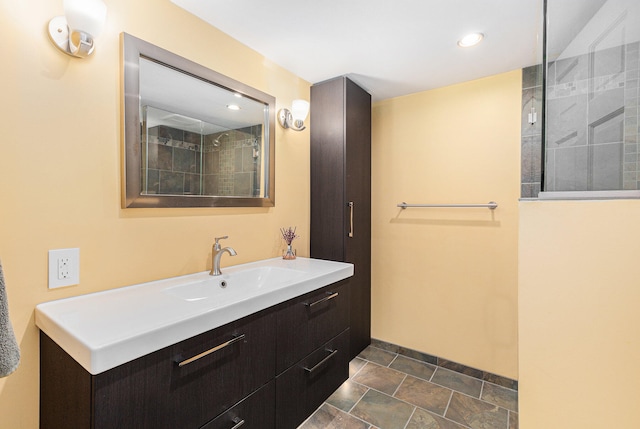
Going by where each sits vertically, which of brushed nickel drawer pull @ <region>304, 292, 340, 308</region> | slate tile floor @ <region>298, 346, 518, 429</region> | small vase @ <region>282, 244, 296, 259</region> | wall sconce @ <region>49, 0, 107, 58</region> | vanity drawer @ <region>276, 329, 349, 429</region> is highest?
wall sconce @ <region>49, 0, 107, 58</region>

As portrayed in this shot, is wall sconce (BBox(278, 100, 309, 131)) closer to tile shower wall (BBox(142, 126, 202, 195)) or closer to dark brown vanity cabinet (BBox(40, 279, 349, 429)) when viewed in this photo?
tile shower wall (BBox(142, 126, 202, 195))

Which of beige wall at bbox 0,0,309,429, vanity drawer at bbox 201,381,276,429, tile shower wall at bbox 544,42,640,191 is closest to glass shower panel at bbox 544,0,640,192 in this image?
tile shower wall at bbox 544,42,640,191

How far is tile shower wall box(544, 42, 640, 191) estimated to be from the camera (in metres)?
0.91

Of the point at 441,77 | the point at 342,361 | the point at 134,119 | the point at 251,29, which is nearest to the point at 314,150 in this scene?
the point at 251,29

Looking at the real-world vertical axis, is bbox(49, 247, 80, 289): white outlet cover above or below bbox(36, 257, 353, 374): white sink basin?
above

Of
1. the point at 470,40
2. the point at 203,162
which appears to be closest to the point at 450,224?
the point at 470,40

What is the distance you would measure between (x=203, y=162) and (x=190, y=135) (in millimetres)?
151

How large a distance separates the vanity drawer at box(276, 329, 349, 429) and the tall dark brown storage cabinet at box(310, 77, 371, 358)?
0.59 metres

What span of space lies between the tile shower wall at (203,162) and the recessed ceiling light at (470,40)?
1.34 metres

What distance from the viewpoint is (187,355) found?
984mm

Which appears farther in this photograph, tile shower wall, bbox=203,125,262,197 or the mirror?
tile shower wall, bbox=203,125,262,197

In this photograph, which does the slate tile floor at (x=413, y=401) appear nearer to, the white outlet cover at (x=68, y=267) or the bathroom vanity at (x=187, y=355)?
the bathroom vanity at (x=187, y=355)

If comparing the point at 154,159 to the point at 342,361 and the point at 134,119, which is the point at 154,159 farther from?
the point at 342,361

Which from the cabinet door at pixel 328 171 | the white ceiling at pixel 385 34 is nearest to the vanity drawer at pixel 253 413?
the cabinet door at pixel 328 171
